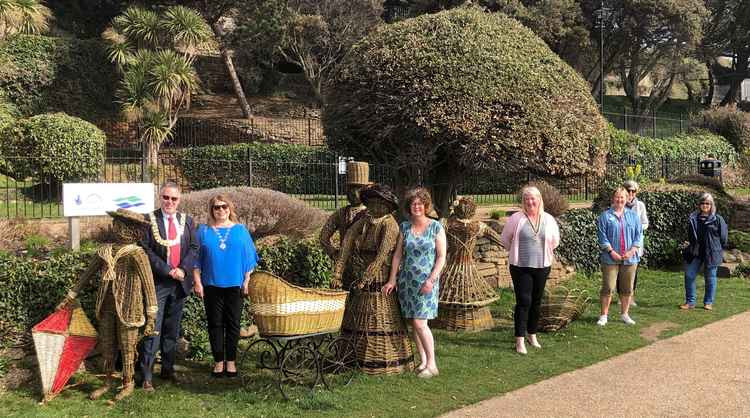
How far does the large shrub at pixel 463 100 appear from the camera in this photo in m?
7.98

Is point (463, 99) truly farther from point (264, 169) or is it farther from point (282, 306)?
point (264, 169)

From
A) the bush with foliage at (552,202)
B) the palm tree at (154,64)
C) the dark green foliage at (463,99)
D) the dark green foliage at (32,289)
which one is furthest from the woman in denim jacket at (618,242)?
the palm tree at (154,64)

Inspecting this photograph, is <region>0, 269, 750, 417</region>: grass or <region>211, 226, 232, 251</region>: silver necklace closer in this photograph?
<region>0, 269, 750, 417</region>: grass

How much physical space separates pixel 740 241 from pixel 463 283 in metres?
8.17

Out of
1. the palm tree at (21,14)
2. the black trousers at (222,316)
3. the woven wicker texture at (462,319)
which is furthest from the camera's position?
the palm tree at (21,14)

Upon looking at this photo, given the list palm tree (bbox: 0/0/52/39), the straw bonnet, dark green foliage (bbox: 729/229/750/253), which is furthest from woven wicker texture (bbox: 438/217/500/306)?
palm tree (bbox: 0/0/52/39)

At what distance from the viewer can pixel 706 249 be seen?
8562 millimetres

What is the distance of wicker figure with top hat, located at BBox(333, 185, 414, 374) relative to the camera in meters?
5.37

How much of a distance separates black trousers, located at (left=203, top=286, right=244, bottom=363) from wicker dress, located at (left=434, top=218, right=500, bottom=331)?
9.04 feet

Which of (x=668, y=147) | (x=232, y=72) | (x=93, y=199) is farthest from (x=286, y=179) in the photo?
(x=668, y=147)

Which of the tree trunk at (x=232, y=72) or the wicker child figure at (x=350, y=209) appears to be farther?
the tree trunk at (x=232, y=72)

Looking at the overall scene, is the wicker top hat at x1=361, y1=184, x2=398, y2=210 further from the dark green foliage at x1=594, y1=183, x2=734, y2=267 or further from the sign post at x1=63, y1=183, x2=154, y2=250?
the dark green foliage at x1=594, y1=183, x2=734, y2=267

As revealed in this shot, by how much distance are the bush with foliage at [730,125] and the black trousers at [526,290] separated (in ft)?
85.3

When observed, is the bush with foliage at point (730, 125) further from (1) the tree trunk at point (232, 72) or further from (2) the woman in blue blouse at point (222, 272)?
(2) the woman in blue blouse at point (222, 272)
